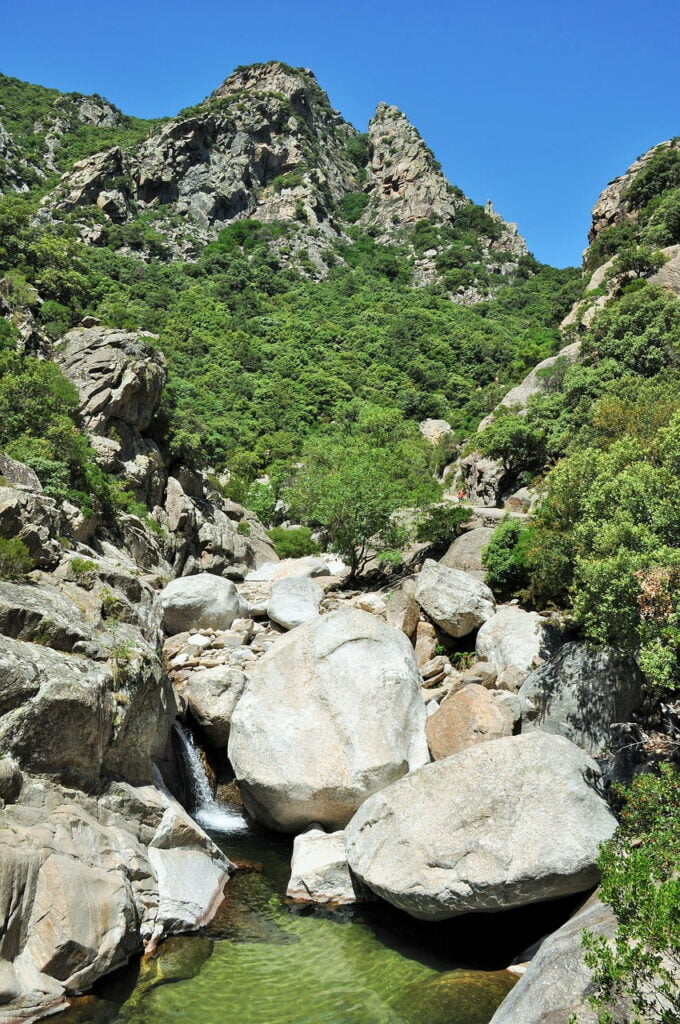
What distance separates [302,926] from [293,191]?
12322 centimetres

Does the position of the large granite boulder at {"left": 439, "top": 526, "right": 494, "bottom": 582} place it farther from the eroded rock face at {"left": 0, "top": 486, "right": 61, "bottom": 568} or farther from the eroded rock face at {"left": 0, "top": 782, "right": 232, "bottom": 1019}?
the eroded rock face at {"left": 0, "top": 782, "right": 232, "bottom": 1019}

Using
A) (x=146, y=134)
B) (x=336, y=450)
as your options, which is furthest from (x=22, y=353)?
(x=146, y=134)

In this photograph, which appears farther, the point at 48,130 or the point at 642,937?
the point at 48,130

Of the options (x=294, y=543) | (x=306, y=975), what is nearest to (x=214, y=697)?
Result: (x=306, y=975)

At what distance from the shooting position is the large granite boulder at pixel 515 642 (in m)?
16.7

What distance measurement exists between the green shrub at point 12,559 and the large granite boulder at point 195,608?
7.67 m

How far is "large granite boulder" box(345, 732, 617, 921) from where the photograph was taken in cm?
977

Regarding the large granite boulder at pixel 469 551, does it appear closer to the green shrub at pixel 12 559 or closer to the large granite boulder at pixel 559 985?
the green shrub at pixel 12 559

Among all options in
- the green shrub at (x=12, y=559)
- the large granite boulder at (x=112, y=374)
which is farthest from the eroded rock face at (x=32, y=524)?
the large granite boulder at (x=112, y=374)

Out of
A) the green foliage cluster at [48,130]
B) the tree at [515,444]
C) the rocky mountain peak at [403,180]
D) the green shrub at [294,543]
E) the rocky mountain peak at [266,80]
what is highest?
the rocky mountain peak at [266,80]

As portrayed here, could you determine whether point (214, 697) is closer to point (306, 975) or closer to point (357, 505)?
point (306, 975)

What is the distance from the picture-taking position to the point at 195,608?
21.5 meters

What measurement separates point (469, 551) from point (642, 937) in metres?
19.5

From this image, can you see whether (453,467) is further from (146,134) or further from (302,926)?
(146,134)
